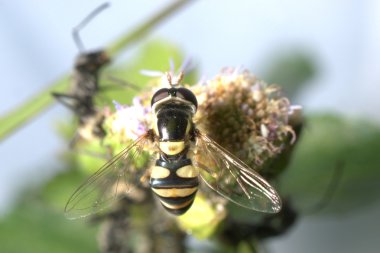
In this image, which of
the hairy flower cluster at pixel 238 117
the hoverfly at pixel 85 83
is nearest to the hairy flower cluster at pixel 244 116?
the hairy flower cluster at pixel 238 117

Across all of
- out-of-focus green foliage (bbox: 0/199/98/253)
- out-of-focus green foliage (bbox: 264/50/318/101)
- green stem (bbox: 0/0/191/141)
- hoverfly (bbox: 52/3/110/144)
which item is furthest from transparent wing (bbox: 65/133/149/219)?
out-of-focus green foliage (bbox: 264/50/318/101)

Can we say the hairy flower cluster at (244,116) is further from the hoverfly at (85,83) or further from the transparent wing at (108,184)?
the hoverfly at (85,83)

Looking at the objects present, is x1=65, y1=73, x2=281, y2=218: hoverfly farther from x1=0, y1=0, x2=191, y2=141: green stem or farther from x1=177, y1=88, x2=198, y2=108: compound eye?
x1=0, y1=0, x2=191, y2=141: green stem

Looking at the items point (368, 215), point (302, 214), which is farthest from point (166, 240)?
point (368, 215)

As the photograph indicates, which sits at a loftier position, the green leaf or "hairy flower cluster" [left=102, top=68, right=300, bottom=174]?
"hairy flower cluster" [left=102, top=68, right=300, bottom=174]

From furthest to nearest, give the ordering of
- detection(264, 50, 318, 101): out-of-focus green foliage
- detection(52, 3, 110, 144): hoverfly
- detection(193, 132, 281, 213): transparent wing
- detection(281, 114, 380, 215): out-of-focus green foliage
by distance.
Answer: detection(264, 50, 318, 101): out-of-focus green foliage < detection(281, 114, 380, 215): out-of-focus green foliage < detection(52, 3, 110, 144): hoverfly < detection(193, 132, 281, 213): transparent wing
